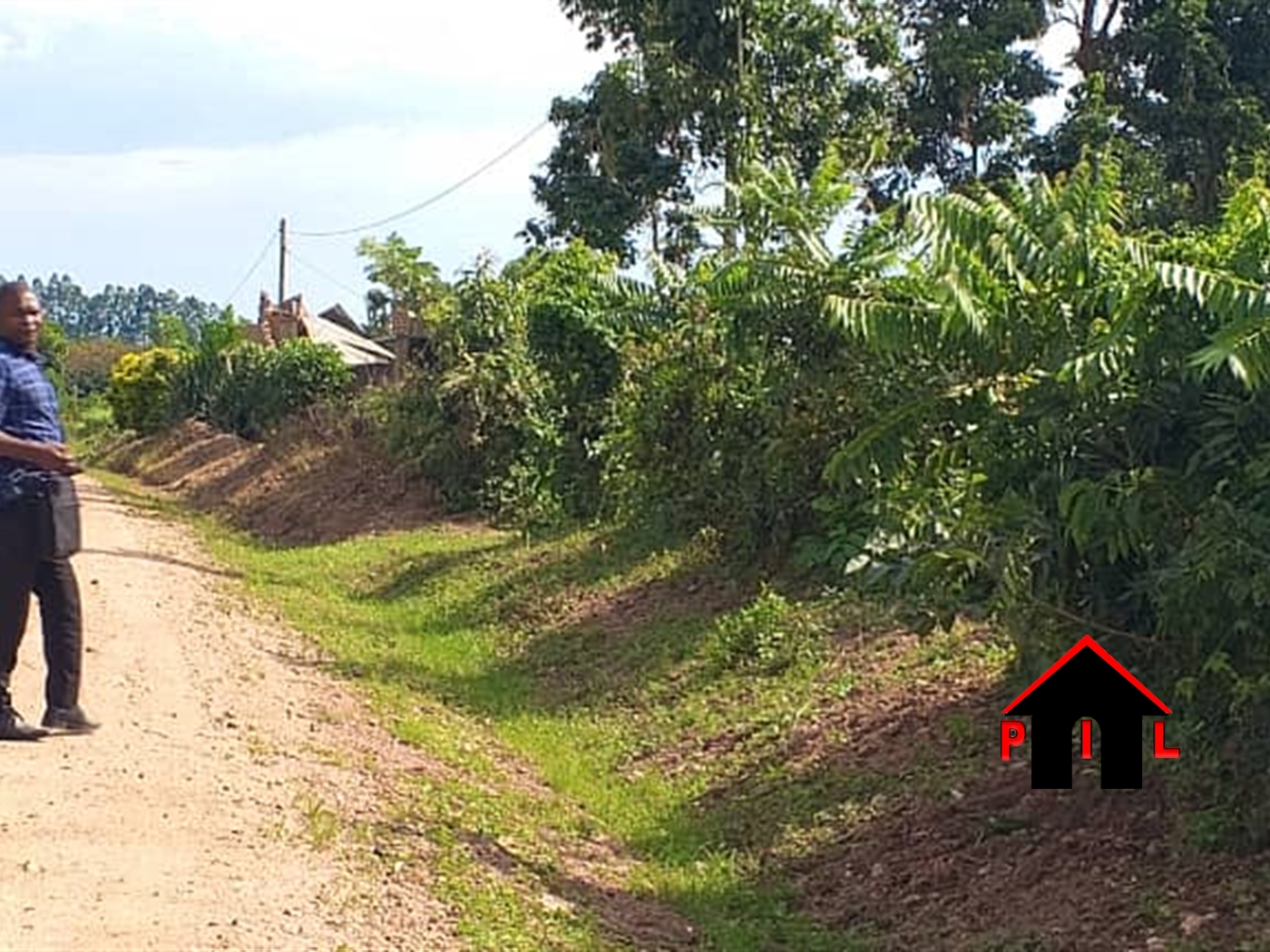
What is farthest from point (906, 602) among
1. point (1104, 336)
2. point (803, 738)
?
point (803, 738)

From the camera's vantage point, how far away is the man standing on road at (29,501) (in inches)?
283

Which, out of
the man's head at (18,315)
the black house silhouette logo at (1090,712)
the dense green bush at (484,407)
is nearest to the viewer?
the black house silhouette logo at (1090,712)

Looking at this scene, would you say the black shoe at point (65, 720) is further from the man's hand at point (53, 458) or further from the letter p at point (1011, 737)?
the letter p at point (1011, 737)

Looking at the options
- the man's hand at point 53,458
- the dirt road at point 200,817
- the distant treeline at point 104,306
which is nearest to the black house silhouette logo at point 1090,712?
the dirt road at point 200,817

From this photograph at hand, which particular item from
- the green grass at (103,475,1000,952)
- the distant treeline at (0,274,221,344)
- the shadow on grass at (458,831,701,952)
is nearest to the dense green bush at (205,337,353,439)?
the green grass at (103,475,1000,952)

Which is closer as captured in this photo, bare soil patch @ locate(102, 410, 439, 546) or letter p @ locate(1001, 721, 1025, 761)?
letter p @ locate(1001, 721, 1025, 761)

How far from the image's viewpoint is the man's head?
23.9 feet

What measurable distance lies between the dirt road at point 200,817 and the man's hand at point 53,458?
1252 mm

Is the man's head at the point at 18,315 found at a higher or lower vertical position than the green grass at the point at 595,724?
higher

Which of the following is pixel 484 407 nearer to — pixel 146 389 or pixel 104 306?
pixel 146 389

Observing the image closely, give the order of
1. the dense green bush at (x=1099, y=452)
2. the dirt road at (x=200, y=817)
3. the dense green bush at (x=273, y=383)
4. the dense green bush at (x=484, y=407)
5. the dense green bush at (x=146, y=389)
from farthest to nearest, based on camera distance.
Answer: the dense green bush at (x=146, y=389)
the dense green bush at (x=273, y=383)
the dense green bush at (x=484, y=407)
the dense green bush at (x=1099, y=452)
the dirt road at (x=200, y=817)

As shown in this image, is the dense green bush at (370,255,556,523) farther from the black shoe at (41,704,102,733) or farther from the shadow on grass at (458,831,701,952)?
the shadow on grass at (458,831,701,952)

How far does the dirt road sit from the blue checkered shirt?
46.0 inches

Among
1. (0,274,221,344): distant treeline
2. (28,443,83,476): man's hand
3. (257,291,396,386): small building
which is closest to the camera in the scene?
(28,443,83,476): man's hand
